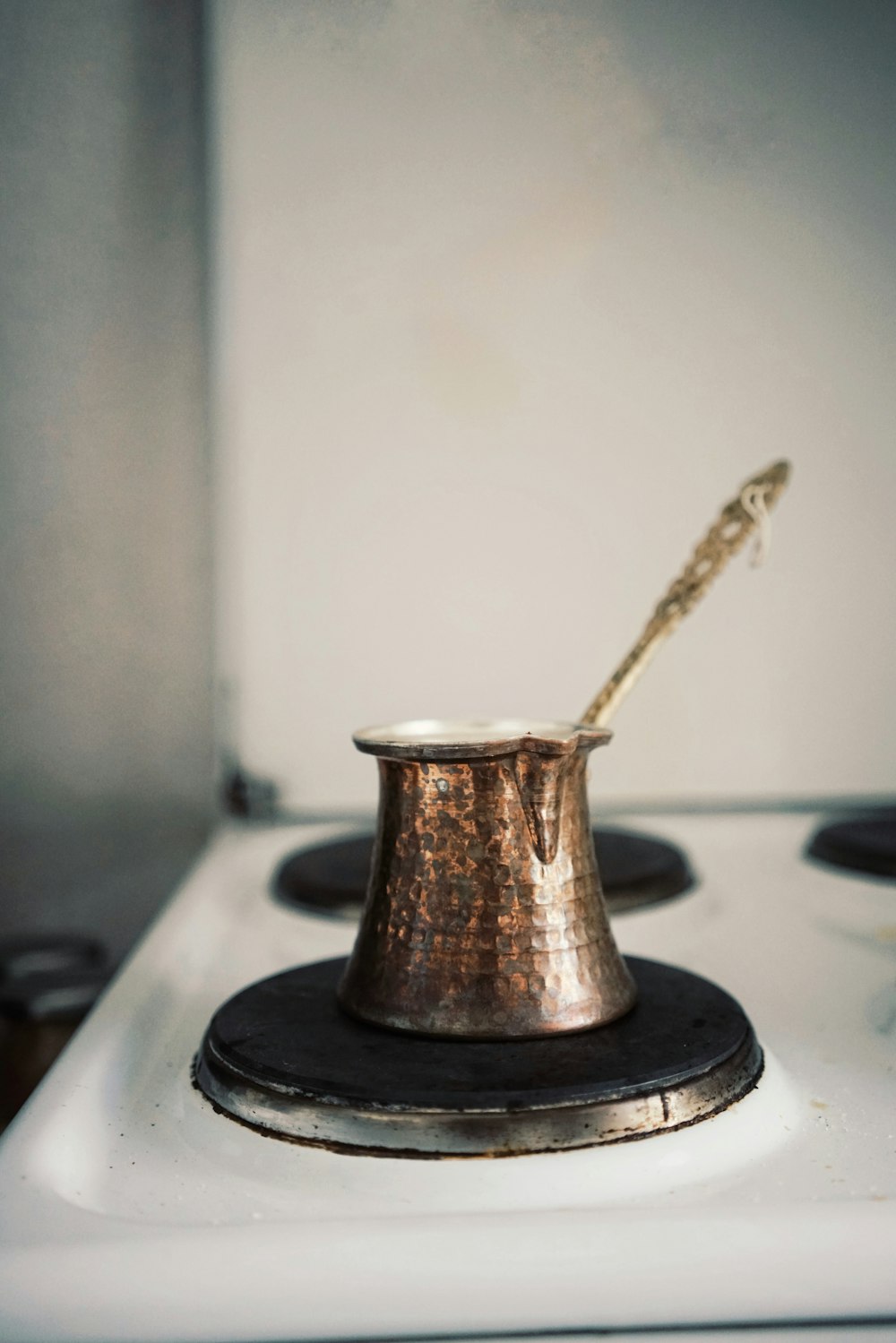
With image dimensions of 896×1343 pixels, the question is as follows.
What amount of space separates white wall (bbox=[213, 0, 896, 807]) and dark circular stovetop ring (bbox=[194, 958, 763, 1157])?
23.6 inches

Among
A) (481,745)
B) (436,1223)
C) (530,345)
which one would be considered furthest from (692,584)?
(530,345)

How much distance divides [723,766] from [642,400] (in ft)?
1.16

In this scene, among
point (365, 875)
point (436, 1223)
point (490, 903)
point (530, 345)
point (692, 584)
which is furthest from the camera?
point (530, 345)

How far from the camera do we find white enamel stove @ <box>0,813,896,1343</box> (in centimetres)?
29

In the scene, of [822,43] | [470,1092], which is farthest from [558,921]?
[822,43]

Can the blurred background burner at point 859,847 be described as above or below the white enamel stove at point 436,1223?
below

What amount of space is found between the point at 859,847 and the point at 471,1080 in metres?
0.52

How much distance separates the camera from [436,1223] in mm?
297

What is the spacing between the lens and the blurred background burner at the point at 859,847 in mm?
764

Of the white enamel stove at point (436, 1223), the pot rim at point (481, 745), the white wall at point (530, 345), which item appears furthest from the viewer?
the white wall at point (530, 345)

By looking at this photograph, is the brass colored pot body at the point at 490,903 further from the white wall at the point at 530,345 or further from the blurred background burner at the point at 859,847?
the white wall at the point at 530,345

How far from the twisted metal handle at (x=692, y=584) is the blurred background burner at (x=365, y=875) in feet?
0.46

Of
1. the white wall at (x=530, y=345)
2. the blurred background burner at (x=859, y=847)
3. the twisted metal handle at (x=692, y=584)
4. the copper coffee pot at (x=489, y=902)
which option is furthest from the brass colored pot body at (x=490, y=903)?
the white wall at (x=530, y=345)

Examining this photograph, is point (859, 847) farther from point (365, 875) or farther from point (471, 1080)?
point (471, 1080)
